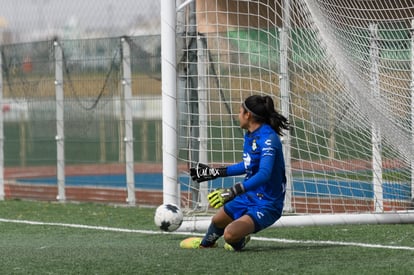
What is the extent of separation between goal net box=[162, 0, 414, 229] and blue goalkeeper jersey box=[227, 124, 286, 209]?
4.76ft

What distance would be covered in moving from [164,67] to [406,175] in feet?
9.28

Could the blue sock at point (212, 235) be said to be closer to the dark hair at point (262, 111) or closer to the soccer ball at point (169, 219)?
the soccer ball at point (169, 219)

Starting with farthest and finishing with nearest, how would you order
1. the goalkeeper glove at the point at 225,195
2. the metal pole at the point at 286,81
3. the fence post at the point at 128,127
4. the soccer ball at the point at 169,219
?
1. the fence post at the point at 128,127
2. the metal pole at the point at 286,81
3. the soccer ball at the point at 169,219
4. the goalkeeper glove at the point at 225,195

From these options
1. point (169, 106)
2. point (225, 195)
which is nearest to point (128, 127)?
point (169, 106)

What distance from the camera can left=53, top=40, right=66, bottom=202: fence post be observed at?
15578 millimetres

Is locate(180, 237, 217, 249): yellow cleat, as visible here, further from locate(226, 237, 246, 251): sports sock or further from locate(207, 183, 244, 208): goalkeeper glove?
locate(207, 183, 244, 208): goalkeeper glove

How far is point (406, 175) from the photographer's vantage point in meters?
11.1

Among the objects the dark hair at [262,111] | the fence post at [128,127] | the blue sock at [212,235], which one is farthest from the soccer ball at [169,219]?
the fence post at [128,127]

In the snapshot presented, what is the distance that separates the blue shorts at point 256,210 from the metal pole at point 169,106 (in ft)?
3.74

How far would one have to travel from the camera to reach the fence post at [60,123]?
51.1 ft

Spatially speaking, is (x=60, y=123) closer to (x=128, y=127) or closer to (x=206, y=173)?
(x=128, y=127)

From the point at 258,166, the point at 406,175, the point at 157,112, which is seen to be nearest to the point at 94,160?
the point at 157,112

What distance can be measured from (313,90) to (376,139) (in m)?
0.78

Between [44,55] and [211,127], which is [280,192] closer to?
[211,127]
